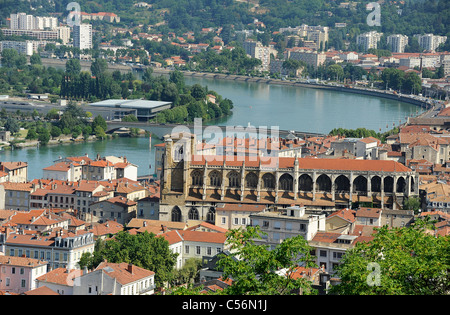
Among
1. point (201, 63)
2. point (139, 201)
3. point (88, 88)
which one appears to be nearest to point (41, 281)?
point (139, 201)

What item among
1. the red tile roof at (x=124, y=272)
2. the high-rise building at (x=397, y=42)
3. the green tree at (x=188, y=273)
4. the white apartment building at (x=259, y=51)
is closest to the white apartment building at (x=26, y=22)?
the white apartment building at (x=259, y=51)

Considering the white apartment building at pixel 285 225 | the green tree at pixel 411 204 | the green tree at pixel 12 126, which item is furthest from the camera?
the green tree at pixel 12 126

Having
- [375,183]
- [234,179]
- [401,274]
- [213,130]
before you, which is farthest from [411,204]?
[213,130]

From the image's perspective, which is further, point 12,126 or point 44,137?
point 12,126

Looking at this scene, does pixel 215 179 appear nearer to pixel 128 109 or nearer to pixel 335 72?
pixel 128 109

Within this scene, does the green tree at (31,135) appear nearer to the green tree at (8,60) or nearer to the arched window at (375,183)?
the arched window at (375,183)

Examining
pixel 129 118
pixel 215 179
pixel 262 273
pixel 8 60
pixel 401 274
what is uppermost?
pixel 401 274

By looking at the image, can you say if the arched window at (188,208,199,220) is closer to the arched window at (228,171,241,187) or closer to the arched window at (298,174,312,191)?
the arched window at (228,171,241,187)
